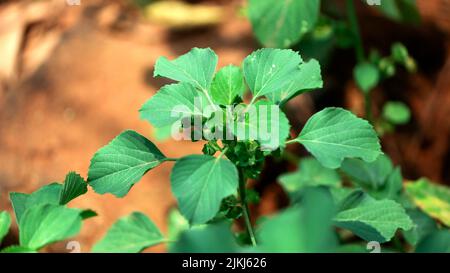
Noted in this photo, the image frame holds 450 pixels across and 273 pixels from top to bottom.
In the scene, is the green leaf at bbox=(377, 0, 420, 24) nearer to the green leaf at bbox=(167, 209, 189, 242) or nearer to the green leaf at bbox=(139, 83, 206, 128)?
the green leaf at bbox=(167, 209, 189, 242)

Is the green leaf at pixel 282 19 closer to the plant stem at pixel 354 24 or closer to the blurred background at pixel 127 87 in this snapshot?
the plant stem at pixel 354 24

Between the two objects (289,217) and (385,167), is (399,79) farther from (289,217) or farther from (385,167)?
(289,217)

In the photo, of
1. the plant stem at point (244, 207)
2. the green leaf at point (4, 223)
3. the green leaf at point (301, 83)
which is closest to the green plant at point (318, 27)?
the green leaf at point (301, 83)

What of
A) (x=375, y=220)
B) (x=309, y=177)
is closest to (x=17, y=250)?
(x=375, y=220)

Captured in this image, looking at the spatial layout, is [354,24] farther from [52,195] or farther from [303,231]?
[303,231]

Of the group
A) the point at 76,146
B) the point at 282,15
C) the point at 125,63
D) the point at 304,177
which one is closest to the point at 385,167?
the point at 304,177

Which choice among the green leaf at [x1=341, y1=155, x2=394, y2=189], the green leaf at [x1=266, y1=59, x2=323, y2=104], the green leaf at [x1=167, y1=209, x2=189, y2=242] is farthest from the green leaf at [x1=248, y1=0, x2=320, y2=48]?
the green leaf at [x1=266, y1=59, x2=323, y2=104]
